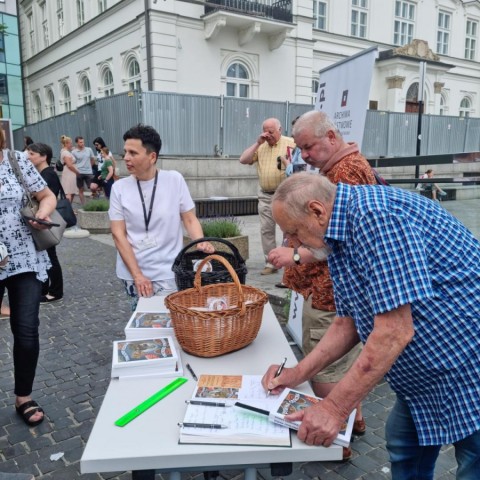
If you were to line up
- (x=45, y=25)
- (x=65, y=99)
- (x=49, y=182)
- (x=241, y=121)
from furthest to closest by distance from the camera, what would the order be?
(x=45, y=25)
(x=65, y=99)
(x=241, y=121)
(x=49, y=182)

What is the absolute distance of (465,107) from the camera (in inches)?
1018

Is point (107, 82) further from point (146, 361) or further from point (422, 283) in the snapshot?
point (422, 283)

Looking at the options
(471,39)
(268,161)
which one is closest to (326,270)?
(268,161)

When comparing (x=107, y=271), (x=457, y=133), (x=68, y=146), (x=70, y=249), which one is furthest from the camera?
(x=457, y=133)

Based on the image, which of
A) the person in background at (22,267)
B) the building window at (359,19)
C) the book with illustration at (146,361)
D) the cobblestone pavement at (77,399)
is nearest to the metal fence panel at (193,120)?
the cobblestone pavement at (77,399)

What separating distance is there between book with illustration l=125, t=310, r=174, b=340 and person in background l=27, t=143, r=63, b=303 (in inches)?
119

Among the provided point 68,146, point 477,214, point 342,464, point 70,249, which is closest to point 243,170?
point 68,146

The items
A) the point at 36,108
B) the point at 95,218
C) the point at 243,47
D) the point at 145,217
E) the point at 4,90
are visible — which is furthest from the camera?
the point at 4,90

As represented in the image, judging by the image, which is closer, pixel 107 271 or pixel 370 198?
pixel 370 198

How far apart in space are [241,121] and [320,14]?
10073 millimetres

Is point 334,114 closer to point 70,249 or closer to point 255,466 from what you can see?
point 255,466

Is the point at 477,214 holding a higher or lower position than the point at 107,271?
higher

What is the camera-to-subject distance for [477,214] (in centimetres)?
320

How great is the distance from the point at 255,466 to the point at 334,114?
3.40 m
